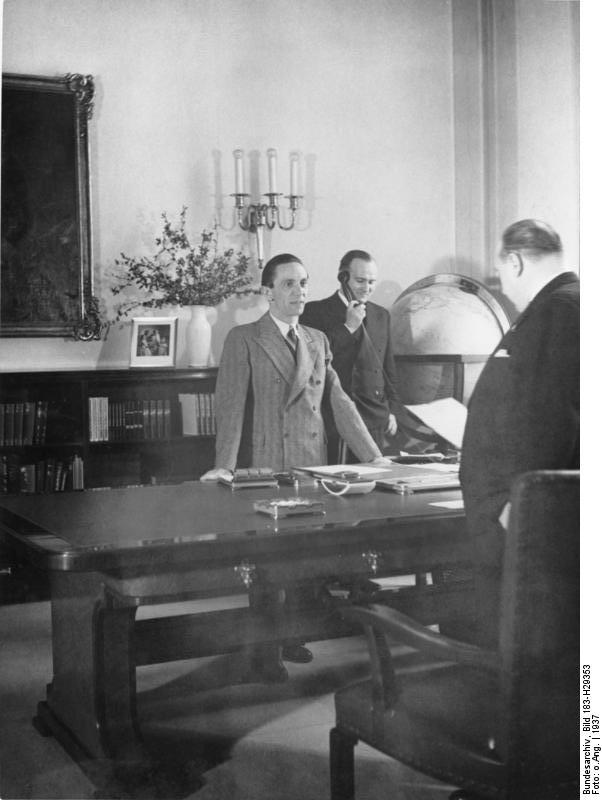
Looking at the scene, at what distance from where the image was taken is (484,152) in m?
2.59

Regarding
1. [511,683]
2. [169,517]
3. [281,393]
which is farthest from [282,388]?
[511,683]

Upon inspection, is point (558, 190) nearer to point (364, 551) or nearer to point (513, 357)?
point (513, 357)

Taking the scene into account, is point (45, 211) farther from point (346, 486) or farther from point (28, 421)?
point (346, 486)

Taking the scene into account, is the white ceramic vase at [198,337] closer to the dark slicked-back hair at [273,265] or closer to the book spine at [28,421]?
the dark slicked-back hair at [273,265]

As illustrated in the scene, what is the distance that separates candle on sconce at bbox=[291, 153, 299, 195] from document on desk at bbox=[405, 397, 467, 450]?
28.8 inches

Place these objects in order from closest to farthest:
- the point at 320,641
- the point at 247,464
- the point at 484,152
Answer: the point at 484,152
the point at 320,641
the point at 247,464

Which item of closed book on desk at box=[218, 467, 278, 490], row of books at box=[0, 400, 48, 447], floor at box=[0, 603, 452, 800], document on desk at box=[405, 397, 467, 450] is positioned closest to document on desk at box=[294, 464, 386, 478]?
closed book on desk at box=[218, 467, 278, 490]

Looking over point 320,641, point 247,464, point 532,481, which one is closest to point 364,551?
point 320,641

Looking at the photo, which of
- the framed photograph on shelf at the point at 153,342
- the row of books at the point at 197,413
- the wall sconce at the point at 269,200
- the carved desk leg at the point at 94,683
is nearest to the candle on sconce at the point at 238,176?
the wall sconce at the point at 269,200

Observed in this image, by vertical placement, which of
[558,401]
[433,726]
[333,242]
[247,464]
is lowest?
[433,726]

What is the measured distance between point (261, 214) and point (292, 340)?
15.3 inches

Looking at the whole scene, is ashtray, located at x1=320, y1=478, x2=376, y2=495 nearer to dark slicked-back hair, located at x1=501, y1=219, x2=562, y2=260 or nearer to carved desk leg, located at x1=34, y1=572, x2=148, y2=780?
carved desk leg, located at x1=34, y1=572, x2=148, y2=780
